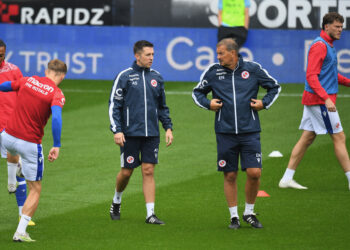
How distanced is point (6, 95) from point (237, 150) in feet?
9.36

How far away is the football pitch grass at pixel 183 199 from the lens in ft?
29.6

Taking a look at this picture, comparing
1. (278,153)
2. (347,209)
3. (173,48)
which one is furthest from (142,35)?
(347,209)

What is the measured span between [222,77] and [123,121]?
4.29ft

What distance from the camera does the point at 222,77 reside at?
30.9 feet

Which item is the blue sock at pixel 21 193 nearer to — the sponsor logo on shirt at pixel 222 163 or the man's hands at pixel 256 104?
the sponsor logo on shirt at pixel 222 163

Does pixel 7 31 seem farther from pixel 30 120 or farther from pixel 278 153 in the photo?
pixel 30 120

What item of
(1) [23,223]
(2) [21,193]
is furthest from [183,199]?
(1) [23,223]

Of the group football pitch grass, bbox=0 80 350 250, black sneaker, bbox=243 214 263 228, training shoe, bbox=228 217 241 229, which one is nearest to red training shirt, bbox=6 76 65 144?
football pitch grass, bbox=0 80 350 250

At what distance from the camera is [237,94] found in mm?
9391

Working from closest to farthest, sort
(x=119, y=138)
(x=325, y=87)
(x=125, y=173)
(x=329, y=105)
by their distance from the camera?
1. (x=119, y=138)
2. (x=125, y=173)
3. (x=329, y=105)
4. (x=325, y=87)

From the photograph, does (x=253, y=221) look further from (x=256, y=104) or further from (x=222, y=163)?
(x=256, y=104)

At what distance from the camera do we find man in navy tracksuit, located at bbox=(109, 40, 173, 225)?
988 centimetres

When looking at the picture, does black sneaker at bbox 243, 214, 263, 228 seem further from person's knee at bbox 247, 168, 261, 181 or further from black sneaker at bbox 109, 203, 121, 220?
black sneaker at bbox 109, 203, 121, 220

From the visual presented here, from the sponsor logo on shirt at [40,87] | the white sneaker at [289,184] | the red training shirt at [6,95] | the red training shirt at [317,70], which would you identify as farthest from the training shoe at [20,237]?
the white sneaker at [289,184]
